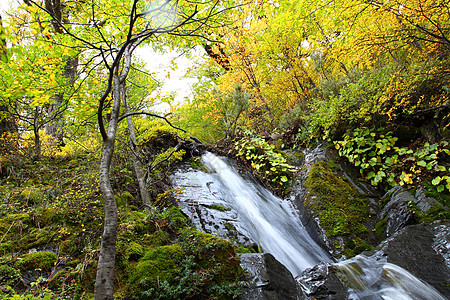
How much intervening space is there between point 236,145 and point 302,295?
567 centimetres

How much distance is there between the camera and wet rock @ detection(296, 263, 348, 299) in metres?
2.76

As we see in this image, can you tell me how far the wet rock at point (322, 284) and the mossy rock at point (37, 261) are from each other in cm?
316

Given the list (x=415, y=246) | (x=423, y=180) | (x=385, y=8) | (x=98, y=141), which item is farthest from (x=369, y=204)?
(x=98, y=141)

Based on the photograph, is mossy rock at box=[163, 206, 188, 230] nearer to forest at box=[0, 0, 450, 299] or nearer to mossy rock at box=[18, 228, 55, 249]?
forest at box=[0, 0, 450, 299]

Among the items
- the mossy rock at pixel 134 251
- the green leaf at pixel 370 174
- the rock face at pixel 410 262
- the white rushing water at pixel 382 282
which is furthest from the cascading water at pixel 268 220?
the green leaf at pixel 370 174

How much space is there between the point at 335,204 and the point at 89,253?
5.03 meters

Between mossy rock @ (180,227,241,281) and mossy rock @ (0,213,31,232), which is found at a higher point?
mossy rock @ (0,213,31,232)

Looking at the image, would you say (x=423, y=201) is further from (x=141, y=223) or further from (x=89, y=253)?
(x=89, y=253)

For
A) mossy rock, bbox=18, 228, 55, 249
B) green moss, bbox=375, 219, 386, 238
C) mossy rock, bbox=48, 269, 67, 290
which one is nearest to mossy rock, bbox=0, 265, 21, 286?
mossy rock, bbox=48, 269, 67, 290

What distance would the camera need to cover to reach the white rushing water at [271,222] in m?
4.05

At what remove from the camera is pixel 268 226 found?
15.3 ft

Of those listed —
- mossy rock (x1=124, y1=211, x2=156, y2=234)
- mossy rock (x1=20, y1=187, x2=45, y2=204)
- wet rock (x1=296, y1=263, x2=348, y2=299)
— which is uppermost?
mossy rock (x1=20, y1=187, x2=45, y2=204)

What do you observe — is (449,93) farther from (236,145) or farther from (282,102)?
(282,102)

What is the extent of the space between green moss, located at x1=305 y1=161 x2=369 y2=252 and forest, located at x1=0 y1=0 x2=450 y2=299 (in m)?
0.06
